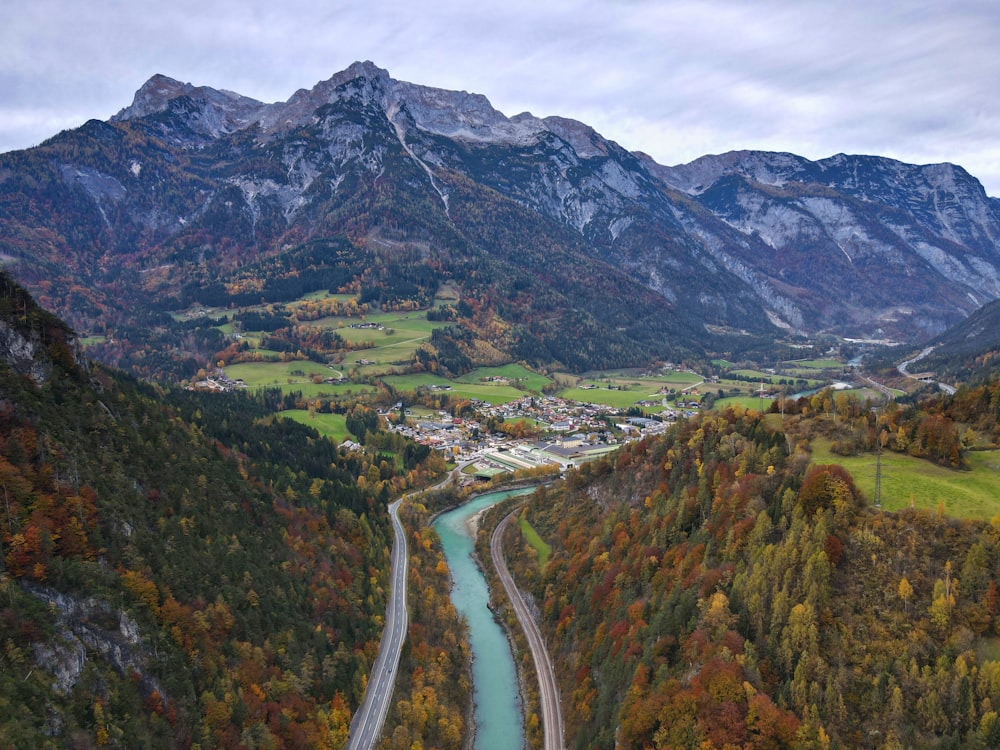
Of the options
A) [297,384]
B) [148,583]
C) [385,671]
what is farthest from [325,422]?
[148,583]

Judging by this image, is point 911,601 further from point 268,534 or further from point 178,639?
point 268,534

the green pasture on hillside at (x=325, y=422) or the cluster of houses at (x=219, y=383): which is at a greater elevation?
the cluster of houses at (x=219, y=383)

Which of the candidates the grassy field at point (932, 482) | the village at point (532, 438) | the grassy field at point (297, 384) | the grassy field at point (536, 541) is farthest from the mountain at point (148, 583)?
the grassy field at point (297, 384)

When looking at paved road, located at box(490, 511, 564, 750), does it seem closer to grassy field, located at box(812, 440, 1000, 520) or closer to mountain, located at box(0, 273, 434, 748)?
mountain, located at box(0, 273, 434, 748)

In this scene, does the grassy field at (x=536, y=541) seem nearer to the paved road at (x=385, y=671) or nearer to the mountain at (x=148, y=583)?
the paved road at (x=385, y=671)

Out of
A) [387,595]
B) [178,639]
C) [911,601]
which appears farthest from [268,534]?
[911,601]

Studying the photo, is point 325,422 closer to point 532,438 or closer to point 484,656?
point 532,438

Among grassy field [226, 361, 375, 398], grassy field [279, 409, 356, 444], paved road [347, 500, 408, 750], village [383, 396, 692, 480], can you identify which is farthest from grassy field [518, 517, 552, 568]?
grassy field [226, 361, 375, 398]
